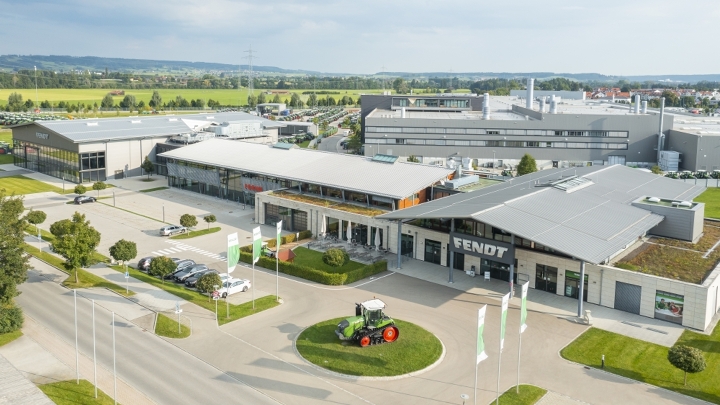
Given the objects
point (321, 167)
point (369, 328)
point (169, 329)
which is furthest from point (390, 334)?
point (321, 167)

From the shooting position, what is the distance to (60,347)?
29.8 meters

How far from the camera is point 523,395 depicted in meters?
25.7

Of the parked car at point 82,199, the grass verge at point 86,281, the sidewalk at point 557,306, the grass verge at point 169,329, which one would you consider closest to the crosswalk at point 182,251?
the grass verge at point 86,281

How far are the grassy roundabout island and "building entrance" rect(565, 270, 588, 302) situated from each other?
11.1m

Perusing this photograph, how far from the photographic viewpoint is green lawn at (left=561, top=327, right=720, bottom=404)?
2689 cm

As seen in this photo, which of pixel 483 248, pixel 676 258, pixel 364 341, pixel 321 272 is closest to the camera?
pixel 364 341

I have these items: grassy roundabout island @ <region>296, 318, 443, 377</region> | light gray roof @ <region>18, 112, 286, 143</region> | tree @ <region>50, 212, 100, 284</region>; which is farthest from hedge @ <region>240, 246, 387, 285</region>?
light gray roof @ <region>18, 112, 286, 143</region>

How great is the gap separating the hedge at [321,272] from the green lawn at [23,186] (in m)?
40.4

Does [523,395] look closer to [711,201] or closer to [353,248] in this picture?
[353,248]

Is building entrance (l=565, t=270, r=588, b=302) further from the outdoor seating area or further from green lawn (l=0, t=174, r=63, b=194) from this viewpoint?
green lawn (l=0, t=174, r=63, b=194)

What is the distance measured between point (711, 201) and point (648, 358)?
1943 inches

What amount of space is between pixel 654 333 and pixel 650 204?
15.2 metres

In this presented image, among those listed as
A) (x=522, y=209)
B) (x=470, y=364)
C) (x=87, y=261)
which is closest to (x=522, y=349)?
(x=470, y=364)

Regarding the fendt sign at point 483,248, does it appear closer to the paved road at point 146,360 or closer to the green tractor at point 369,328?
the green tractor at point 369,328
